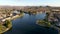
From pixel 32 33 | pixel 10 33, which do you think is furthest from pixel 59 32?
pixel 10 33

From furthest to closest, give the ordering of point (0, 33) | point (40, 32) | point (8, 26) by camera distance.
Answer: point (8, 26) < point (40, 32) < point (0, 33)

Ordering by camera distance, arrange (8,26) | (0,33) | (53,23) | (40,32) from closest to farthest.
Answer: (0,33)
(40,32)
(8,26)
(53,23)

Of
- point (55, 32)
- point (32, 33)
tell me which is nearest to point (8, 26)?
point (32, 33)

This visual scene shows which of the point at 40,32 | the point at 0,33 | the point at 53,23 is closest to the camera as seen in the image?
the point at 0,33

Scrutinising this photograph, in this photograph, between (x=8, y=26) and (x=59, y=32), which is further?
(x=8, y=26)

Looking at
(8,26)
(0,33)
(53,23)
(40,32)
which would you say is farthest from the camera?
(53,23)

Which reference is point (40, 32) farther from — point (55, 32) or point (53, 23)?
point (53, 23)

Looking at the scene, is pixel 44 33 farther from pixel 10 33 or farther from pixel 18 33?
pixel 10 33

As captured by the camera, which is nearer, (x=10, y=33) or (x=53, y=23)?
(x=10, y=33)

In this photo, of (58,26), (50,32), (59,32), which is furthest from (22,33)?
(58,26)
